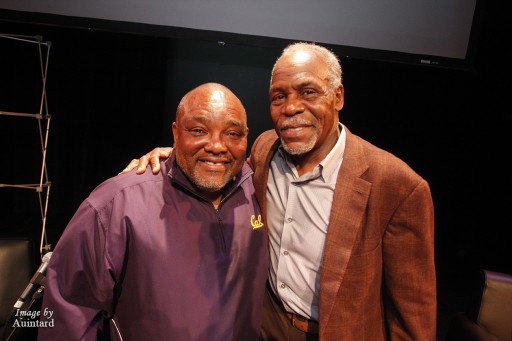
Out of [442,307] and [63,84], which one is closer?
[63,84]

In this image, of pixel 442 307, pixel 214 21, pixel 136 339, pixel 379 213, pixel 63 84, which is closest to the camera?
pixel 136 339

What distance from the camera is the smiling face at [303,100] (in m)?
1.46

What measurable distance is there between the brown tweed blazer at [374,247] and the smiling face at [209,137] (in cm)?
47

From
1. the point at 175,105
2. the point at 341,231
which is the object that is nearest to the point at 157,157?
the point at 341,231

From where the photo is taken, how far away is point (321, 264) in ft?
4.83

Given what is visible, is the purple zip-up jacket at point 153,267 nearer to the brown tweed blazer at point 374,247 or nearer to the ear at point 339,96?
the brown tweed blazer at point 374,247

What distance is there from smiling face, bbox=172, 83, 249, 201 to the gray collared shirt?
1.04 feet

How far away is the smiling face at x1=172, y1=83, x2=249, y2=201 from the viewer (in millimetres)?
1340

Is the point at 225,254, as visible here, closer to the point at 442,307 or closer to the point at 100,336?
the point at 100,336

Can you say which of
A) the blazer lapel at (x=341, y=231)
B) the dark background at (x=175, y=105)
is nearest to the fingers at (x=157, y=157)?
the blazer lapel at (x=341, y=231)

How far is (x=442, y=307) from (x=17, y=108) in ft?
13.8

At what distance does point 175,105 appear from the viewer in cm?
309

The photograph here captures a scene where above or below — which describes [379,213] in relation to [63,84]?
below

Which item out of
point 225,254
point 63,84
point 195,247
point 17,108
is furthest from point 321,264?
point 17,108
